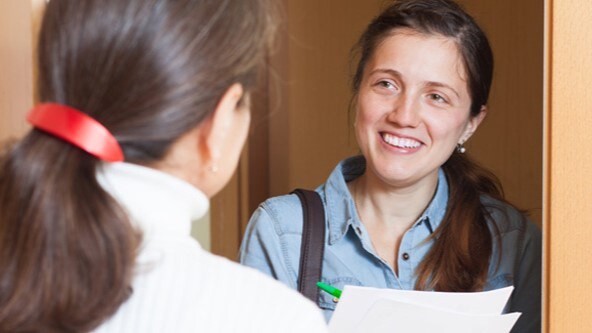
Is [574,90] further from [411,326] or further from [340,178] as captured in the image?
[340,178]

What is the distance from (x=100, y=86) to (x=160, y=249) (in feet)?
0.49

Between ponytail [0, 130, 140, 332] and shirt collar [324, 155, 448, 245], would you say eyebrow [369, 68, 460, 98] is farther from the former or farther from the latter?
ponytail [0, 130, 140, 332]

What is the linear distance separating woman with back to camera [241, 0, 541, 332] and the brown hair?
74cm

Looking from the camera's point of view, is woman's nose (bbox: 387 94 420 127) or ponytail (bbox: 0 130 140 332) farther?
woman's nose (bbox: 387 94 420 127)

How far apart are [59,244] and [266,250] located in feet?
2.52

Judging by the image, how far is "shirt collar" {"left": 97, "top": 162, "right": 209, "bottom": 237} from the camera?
0.77m

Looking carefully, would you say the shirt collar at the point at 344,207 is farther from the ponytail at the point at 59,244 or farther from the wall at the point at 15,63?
the ponytail at the point at 59,244

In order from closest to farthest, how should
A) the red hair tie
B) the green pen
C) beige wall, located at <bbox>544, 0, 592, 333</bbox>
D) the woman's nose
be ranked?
the red hair tie < beige wall, located at <bbox>544, 0, 592, 333</bbox> < the green pen < the woman's nose

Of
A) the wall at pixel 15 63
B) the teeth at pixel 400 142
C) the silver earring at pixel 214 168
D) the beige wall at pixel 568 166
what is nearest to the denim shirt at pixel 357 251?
the teeth at pixel 400 142

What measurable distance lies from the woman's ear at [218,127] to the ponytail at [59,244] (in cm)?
10

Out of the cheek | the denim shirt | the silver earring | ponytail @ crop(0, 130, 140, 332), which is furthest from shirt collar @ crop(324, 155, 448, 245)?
ponytail @ crop(0, 130, 140, 332)

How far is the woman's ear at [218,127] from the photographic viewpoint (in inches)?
31.7

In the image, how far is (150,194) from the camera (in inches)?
31.3

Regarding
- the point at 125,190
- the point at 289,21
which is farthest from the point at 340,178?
the point at 289,21
